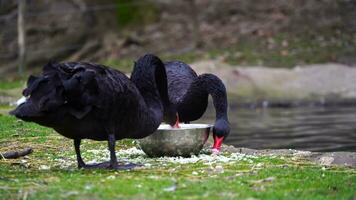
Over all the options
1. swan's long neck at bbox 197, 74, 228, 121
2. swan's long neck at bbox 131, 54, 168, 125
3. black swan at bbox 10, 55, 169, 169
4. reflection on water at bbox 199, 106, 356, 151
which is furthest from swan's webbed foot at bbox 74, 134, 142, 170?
reflection on water at bbox 199, 106, 356, 151

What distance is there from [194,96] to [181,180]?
2.67 meters

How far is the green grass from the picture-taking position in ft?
14.6

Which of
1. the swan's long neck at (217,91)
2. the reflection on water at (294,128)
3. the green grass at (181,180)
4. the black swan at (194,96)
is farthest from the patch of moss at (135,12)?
the green grass at (181,180)

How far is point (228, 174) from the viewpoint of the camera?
5223 millimetres

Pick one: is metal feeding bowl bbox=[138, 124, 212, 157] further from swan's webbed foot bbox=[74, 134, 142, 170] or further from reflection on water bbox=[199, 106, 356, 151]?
reflection on water bbox=[199, 106, 356, 151]

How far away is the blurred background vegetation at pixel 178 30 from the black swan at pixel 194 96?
25.5 feet

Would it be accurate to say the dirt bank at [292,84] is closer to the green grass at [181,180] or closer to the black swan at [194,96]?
the black swan at [194,96]

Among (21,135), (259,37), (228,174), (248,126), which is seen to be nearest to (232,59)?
(259,37)

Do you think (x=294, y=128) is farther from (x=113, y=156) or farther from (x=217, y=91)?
(x=113, y=156)

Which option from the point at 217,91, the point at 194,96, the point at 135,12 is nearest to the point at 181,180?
the point at 217,91

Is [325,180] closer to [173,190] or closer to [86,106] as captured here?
[173,190]

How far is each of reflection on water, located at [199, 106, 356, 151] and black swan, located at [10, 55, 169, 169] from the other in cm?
301

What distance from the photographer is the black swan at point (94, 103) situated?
510 centimetres

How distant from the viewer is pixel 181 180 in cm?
495
